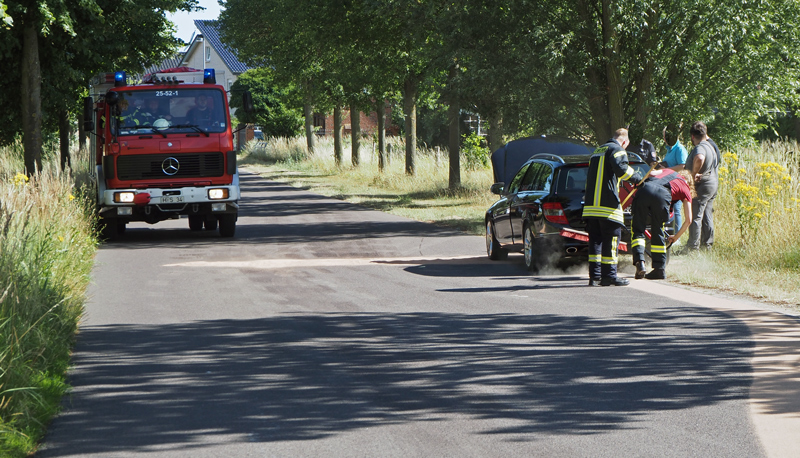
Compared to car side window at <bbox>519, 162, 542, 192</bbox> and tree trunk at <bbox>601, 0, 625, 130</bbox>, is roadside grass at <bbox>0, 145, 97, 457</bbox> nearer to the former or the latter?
car side window at <bbox>519, 162, 542, 192</bbox>

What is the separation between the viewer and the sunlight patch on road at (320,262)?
13.4 m

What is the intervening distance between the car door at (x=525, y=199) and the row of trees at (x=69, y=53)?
34.2 feet

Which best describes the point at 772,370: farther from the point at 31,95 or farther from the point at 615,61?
the point at 31,95

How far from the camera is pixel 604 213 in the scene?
10.9 meters

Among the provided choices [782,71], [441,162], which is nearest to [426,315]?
[782,71]

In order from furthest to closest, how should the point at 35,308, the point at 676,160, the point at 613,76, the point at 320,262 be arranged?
the point at 613,76
the point at 320,262
the point at 676,160
the point at 35,308

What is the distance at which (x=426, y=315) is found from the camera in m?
9.20

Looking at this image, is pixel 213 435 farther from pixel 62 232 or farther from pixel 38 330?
pixel 62 232

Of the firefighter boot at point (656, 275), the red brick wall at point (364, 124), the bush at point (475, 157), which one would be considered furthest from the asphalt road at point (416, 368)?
the red brick wall at point (364, 124)

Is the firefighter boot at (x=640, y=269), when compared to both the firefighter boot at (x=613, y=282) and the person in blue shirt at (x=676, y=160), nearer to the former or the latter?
the firefighter boot at (x=613, y=282)

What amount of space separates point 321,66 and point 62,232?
23.3 m

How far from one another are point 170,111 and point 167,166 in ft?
3.09

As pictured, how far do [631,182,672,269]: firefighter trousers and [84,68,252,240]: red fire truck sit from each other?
7.68 metres

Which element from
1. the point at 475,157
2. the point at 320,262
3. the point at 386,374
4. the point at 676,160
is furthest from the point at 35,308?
the point at 475,157
